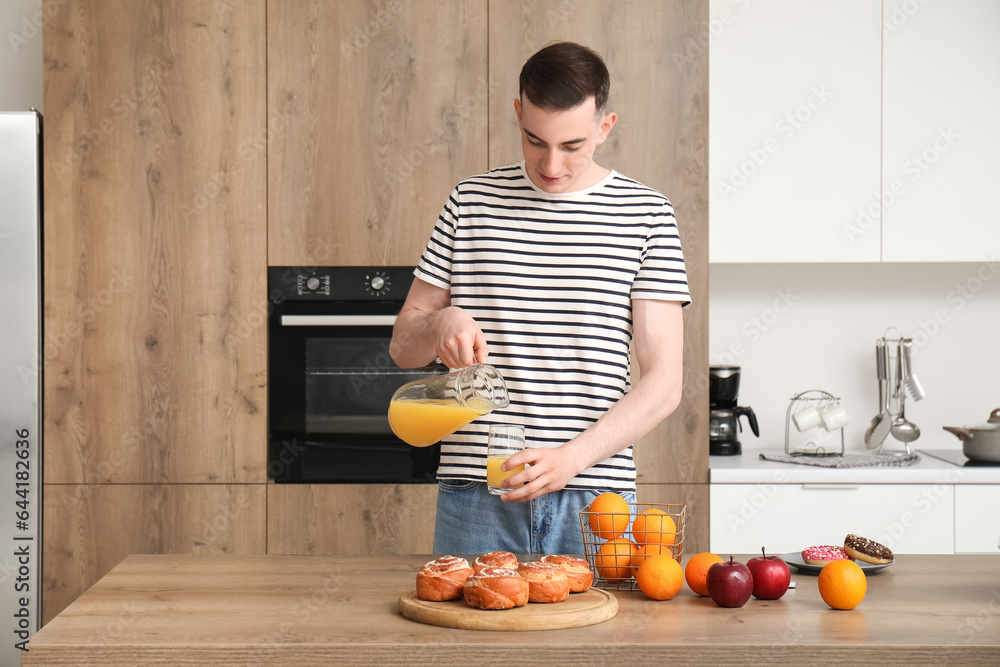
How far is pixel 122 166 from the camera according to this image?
8.09 ft

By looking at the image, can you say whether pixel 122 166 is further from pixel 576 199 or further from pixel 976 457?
pixel 976 457

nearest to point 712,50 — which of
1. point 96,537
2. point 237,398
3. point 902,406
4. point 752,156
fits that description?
point 752,156

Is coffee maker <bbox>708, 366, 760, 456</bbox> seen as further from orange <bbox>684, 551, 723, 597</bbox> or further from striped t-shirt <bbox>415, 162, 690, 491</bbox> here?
orange <bbox>684, 551, 723, 597</bbox>

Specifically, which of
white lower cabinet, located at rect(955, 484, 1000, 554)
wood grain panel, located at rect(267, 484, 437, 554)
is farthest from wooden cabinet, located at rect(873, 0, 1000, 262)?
wood grain panel, located at rect(267, 484, 437, 554)

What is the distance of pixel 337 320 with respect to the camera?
2482 millimetres

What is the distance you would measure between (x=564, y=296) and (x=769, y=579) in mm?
568

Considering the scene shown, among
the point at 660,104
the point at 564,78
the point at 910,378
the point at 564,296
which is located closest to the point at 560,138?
the point at 564,78

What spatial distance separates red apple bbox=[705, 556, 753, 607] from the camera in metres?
1.05

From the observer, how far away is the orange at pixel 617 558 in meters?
1.16

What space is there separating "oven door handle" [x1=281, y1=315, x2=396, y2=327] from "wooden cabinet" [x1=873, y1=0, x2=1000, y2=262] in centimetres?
150

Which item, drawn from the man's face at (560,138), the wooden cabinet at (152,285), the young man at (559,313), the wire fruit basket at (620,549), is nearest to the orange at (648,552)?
the wire fruit basket at (620,549)

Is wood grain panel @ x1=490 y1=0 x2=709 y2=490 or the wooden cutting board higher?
wood grain panel @ x1=490 y1=0 x2=709 y2=490

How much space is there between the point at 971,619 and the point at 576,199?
0.83 meters

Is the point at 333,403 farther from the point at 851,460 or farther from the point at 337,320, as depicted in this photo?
the point at 851,460
